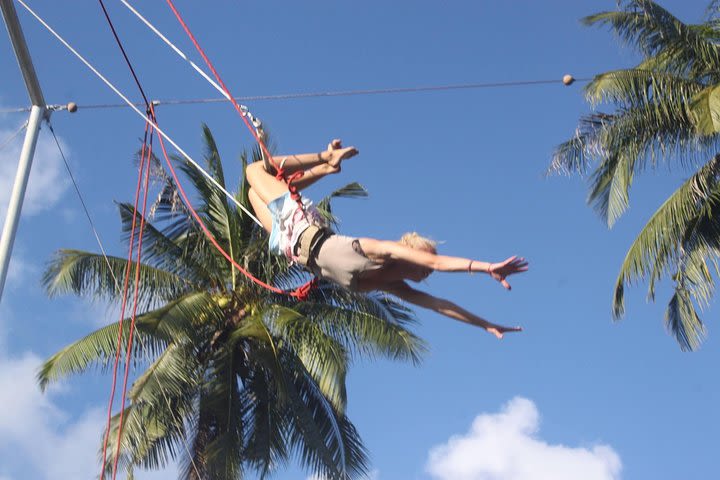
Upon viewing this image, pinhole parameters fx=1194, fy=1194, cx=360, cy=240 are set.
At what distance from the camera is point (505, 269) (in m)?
6.18

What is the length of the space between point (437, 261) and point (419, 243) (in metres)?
0.28

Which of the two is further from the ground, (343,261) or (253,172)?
(253,172)

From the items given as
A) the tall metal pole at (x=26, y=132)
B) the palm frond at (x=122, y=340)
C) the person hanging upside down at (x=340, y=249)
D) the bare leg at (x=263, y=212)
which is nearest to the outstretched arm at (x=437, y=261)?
the person hanging upside down at (x=340, y=249)

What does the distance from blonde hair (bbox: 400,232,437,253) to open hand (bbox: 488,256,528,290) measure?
1.96 ft

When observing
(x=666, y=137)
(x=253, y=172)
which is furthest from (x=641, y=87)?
(x=253, y=172)

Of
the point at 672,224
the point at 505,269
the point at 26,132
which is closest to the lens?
the point at 505,269

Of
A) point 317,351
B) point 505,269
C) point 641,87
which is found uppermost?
point 641,87

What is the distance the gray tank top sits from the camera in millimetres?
6805

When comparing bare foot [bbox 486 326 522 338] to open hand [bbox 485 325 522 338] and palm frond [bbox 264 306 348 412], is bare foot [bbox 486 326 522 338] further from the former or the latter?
palm frond [bbox 264 306 348 412]

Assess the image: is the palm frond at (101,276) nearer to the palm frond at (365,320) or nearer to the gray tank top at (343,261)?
the palm frond at (365,320)

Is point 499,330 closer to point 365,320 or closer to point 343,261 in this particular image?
point 343,261

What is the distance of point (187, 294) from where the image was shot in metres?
14.7

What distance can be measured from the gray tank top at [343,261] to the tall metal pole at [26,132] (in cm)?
300

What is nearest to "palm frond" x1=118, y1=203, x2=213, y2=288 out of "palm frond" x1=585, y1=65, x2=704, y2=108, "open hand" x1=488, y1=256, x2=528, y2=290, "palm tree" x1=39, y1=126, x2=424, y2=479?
"palm tree" x1=39, y1=126, x2=424, y2=479
